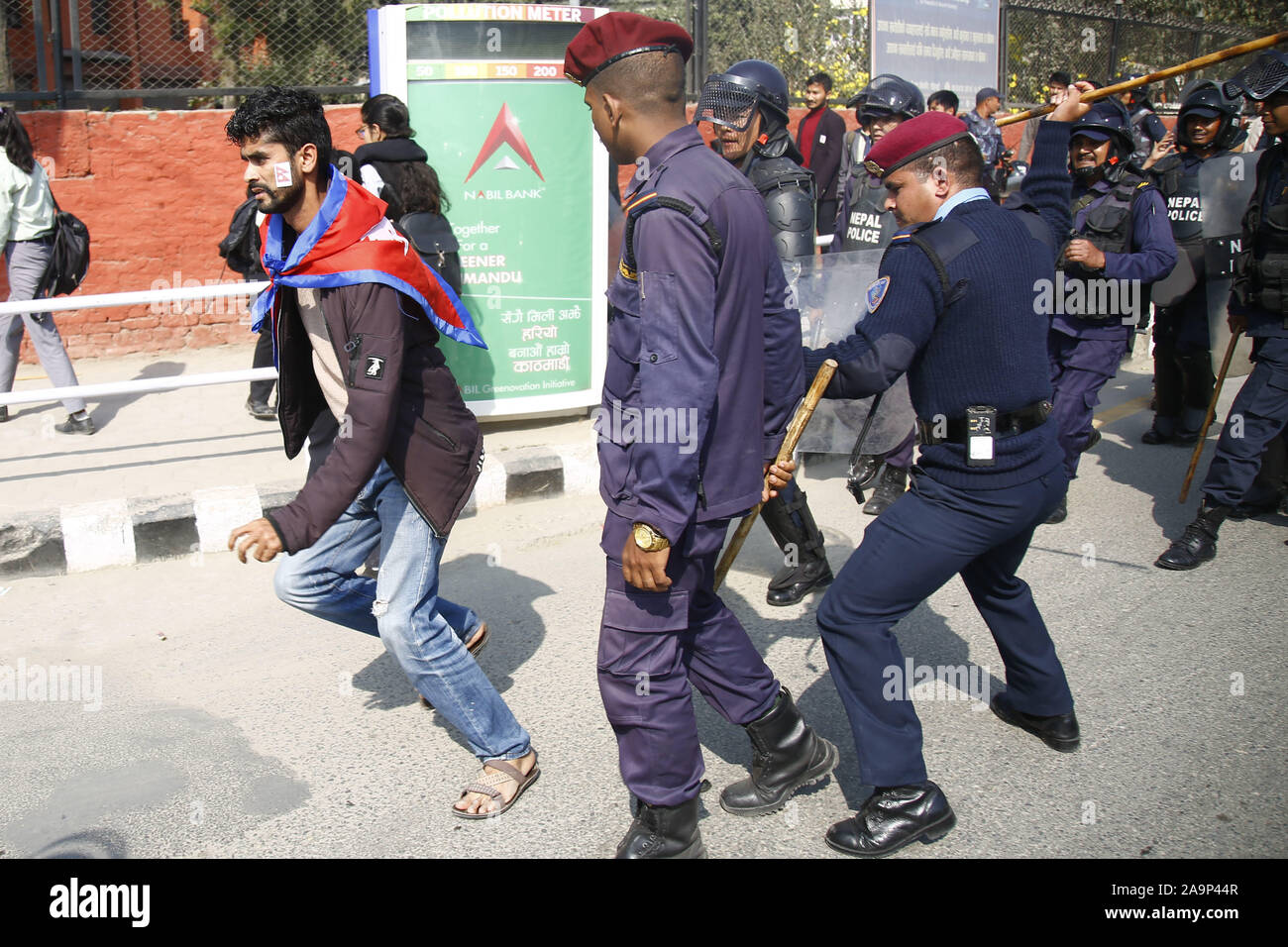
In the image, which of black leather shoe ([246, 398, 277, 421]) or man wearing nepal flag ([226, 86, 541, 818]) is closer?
man wearing nepal flag ([226, 86, 541, 818])

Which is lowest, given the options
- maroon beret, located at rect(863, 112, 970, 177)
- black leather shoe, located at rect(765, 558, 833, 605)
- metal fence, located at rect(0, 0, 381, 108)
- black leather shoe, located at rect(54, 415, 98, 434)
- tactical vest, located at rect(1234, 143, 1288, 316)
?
black leather shoe, located at rect(765, 558, 833, 605)

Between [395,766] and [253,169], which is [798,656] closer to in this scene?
[395,766]

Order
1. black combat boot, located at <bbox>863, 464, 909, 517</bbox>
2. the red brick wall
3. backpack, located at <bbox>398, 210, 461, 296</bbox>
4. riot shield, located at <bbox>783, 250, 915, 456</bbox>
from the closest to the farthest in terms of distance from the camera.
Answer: riot shield, located at <bbox>783, 250, 915, 456</bbox> < backpack, located at <bbox>398, 210, 461, 296</bbox> < black combat boot, located at <bbox>863, 464, 909, 517</bbox> < the red brick wall

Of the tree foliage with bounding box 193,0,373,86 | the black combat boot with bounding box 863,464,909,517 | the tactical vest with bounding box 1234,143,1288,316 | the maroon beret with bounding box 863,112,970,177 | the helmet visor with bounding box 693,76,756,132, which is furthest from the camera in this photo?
the tree foliage with bounding box 193,0,373,86

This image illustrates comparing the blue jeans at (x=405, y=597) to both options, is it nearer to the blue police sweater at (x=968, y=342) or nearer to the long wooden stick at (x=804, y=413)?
the long wooden stick at (x=804, y=413)

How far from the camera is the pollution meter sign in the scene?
5.92 meters

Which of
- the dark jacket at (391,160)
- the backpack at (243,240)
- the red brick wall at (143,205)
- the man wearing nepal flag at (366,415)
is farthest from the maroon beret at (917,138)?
the red brick wall at (143,205)

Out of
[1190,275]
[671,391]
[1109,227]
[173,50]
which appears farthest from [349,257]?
[173,50]

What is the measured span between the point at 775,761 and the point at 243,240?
15.1ft

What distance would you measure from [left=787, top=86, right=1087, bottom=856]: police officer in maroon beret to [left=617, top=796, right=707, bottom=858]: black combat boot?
16.3 inches

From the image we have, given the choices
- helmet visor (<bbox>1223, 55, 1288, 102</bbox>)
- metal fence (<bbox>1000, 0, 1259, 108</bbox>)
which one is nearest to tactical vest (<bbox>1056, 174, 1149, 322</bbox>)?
helmet visor (<bbox>1223, 55, 1288, 102</bbox>)

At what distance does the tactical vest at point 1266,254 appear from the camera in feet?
16.4

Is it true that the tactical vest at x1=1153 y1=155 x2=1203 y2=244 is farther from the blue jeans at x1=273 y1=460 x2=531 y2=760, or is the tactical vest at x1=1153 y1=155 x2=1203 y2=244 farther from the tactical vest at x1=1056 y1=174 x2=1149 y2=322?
→ the blue jeans at x1=273 y1=460 x2=531 y2=760

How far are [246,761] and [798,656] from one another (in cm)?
199
